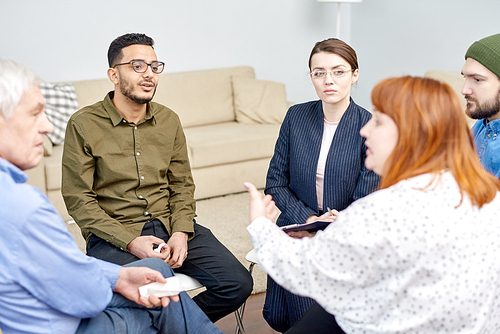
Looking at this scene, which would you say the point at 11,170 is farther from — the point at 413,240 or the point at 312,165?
the point at 312,165

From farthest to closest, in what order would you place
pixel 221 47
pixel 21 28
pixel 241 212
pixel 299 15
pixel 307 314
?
pixel 299 15 < pixel 221 47 < pixel 21 28 < pixel 241 212 < pixel 307 314

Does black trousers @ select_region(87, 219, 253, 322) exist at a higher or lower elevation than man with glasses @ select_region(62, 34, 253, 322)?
Result: lower

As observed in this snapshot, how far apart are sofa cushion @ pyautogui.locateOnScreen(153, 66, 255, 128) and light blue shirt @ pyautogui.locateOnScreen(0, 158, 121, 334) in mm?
3120

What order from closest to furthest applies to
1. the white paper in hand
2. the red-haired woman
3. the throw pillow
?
the red-haired woman
the white paper in hand
the throw pillow

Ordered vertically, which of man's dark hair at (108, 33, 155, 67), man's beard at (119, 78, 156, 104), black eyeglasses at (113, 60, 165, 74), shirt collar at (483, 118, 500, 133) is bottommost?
shirt collar at (483, 118, 500, 133)

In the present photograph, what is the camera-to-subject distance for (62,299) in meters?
1.19

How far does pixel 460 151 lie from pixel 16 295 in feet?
3.39

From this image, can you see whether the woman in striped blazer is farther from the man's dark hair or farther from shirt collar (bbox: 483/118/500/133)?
the man's dark hair

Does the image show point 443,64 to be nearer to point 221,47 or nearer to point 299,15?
point 299,15

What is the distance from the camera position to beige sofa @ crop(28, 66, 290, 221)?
12.5 feet

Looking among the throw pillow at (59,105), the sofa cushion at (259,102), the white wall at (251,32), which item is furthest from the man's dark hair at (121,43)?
the sofa cushion at (259,102)

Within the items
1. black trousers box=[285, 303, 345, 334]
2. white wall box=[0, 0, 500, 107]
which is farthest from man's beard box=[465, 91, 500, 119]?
white wall box=[0, 0, 500, 107]

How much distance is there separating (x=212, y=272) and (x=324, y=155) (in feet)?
2.09

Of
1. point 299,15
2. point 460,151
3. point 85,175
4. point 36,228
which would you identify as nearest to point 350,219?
point 460,151
